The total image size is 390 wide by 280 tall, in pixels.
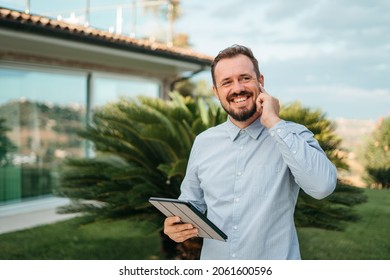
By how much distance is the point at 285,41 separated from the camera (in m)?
5.77

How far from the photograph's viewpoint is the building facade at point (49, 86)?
695cm

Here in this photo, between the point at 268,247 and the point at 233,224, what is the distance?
17cm

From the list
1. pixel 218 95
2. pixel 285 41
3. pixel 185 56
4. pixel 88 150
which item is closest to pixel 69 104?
pixel 88 150

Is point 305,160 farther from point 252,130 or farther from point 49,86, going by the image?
point 49,86

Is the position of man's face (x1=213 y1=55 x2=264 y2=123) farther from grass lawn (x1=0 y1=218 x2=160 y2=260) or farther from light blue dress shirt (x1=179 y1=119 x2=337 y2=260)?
grass lawn (x1=0 y1=218 x2=160 y2=260)

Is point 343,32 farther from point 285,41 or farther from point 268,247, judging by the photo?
point 268,247

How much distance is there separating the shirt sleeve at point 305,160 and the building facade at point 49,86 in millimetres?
5218

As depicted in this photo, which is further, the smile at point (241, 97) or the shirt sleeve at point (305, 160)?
the smile at point (241, 97)

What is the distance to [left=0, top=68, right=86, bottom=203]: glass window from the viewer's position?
291 inches

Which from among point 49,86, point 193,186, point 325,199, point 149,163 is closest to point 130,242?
point 149,163

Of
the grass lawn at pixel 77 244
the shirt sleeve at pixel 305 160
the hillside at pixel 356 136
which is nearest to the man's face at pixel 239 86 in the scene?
the shirt sleeve at pixel 305 160

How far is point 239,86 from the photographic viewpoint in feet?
6.47

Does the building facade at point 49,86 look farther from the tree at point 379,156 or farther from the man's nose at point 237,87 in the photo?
the man's nose at point 237,87

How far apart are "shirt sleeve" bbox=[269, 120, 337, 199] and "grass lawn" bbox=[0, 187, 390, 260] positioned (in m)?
3.07
